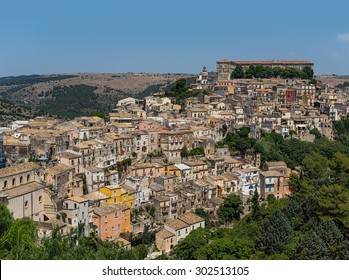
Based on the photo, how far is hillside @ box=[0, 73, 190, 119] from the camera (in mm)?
103625

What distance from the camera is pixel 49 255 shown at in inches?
507

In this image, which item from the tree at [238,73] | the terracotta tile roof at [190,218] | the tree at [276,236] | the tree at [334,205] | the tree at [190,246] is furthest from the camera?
the tree at [238,73]

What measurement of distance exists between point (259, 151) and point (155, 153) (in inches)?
356

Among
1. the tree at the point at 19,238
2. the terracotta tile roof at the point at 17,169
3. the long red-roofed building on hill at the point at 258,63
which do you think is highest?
the long red-roofed building on hill at the point at 258,63

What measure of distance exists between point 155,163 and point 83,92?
85.0 meters

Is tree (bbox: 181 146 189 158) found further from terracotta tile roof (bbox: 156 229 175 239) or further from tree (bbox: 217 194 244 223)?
terracotta tile roof (bbox: 156 229 175 239)

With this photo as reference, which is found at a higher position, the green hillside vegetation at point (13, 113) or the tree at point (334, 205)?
the green hillside vegetation at point (13, 113)

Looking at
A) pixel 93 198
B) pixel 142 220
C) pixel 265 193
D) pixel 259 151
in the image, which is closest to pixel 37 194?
pixel 93 198

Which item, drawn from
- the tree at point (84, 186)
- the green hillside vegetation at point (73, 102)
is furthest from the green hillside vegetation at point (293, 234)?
the green hillside vegetation at point (73, 102)

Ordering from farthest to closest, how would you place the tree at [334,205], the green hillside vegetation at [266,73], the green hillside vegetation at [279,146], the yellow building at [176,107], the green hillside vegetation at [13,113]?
the green hillside vegetation at [13,113], the green hillside vegetation at [266,73], the yellow building at [176,107], the green hillside vegetation at [279,146], the tree at [334,205]

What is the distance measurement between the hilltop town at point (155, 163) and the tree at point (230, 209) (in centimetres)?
41

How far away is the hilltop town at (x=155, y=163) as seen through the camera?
26781 mm

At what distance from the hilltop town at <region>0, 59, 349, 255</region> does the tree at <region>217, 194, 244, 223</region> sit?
0.41 metres

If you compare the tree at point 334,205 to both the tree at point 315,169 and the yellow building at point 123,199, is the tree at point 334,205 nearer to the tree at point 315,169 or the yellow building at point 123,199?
the tree at point 315,169
